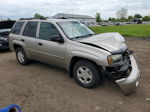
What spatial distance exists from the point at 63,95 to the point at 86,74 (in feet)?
2.52

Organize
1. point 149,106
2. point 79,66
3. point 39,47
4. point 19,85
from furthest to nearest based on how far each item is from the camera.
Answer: point 39,47, point 19,85, point 79,66, point 149,106

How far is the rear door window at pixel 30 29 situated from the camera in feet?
17.2

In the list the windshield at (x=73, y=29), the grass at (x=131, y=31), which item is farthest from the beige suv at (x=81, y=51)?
the grass at (x=131, y=31)

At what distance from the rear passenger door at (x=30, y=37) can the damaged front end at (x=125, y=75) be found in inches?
110

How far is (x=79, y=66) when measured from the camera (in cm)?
400

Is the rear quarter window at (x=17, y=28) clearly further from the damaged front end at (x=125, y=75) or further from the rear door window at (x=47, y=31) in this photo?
→ the damaged front end at (x=125, y=75)

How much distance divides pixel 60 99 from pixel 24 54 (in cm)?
297

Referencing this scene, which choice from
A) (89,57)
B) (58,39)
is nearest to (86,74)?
(89,57)

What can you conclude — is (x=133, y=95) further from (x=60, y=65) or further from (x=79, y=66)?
(x=60, y=65)

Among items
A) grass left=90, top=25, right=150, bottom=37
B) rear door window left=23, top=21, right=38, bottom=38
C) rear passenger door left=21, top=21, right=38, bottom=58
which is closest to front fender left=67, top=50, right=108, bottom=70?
rear passenger door left=21, top=21, right=38, bottom=58

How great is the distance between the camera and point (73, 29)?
469 centimetres

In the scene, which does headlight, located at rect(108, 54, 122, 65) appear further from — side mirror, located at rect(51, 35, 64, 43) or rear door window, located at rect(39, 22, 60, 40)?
rear door window, located at rect(39, 22, 60, 40)

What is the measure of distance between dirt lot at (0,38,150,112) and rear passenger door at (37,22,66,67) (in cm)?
59

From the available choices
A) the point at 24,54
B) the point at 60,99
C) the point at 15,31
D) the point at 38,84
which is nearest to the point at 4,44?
the point at 15,31
